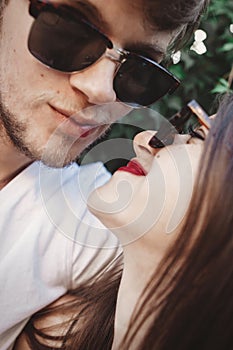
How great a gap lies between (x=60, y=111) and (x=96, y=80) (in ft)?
0.48

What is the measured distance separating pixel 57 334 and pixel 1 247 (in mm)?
280

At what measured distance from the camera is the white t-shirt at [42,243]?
4.57 ft

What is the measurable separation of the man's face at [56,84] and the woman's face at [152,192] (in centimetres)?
24

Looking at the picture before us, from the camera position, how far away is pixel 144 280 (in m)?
1.16

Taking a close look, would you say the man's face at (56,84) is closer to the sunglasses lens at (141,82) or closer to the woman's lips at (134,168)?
the sunglasses lens at (141,82)

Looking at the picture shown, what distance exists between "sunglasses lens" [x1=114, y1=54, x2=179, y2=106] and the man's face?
3 cm

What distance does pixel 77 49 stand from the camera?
1189 millimetres

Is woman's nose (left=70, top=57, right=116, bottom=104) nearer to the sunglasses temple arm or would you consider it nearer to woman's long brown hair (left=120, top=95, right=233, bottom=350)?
the sunglasses temple arm

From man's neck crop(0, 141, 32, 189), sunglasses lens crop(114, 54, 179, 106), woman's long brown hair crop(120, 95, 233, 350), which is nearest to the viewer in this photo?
woman's long brown hair crop(120, 95, 233, 350)

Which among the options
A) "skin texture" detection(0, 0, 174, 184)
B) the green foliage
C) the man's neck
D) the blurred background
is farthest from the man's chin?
the green foliage

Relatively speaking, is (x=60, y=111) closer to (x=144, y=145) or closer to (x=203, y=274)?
(x=144, y=145)

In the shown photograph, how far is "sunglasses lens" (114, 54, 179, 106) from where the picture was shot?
1304 millimetres

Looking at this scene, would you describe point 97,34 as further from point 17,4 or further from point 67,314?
point 67,314

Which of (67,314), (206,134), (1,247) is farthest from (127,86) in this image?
(67,314)
